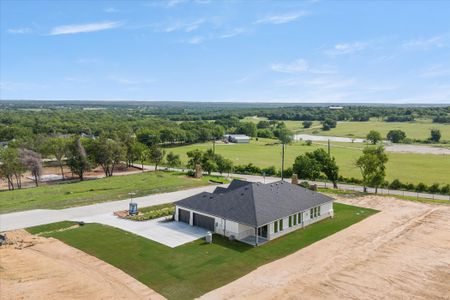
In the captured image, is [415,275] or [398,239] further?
[398,239]

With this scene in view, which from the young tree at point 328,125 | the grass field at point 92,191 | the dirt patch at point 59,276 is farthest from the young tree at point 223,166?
the young tree at point 328,125

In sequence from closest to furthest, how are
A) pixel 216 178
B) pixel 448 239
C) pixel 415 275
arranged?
1. pixel 415 275
2. pixel 448 239
3. pixel 216 178

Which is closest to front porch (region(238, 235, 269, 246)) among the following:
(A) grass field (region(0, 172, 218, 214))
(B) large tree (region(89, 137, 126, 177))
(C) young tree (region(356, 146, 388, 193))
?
(A) grass field (region(0, 172, 218, 214))

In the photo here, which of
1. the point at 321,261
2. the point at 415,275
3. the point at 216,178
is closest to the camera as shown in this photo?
the point at 415,275

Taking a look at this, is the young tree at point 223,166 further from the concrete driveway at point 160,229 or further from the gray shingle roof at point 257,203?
the concrete driveway at point 160,229

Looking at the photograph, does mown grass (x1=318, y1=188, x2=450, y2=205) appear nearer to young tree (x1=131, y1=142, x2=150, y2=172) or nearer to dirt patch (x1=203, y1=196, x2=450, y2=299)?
dirt patch (x1=203, y1=196, x2=450, y2=299)

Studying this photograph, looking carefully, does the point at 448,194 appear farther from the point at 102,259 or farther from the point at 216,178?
the point at 102,259

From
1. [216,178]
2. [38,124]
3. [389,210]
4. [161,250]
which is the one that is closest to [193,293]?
[161,250]
